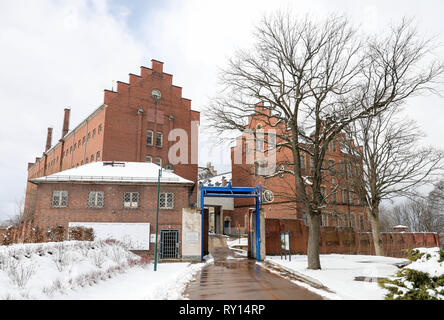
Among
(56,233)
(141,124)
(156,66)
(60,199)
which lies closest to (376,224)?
(56,233)

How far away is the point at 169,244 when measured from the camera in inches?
975

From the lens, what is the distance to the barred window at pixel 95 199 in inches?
974

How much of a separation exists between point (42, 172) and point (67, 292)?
61081 millimetres

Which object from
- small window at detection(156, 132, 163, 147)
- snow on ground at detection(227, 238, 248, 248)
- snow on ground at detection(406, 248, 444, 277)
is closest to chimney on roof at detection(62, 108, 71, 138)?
small window at detection(156, 132, 163, 147)

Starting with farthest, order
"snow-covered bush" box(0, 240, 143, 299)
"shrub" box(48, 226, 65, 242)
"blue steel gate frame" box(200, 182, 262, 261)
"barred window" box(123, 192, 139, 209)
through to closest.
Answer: "barred window" box(123, 192, 139, 209) → "blue steel gate frame" box(200, 182, 262, 261) → "shrub" box(48, 226, 65, 242) → "snow-covered bush" box(0, 240, 143, 299)

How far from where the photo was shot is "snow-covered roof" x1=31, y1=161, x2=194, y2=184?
24.9 m

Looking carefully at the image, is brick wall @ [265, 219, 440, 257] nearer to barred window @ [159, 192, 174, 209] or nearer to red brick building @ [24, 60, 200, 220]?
barred window @ [159, 192, 174, 209]

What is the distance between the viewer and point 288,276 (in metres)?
14.7

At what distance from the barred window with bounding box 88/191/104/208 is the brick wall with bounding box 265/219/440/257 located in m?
13.1

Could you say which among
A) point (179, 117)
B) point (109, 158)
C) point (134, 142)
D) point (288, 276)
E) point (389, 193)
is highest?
point (179, 117)

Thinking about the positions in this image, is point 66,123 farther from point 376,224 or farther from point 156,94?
point 376,224
